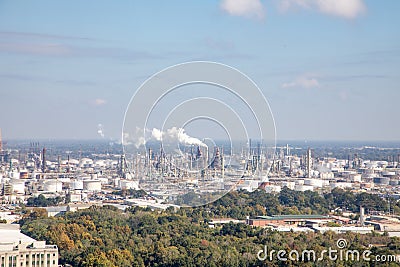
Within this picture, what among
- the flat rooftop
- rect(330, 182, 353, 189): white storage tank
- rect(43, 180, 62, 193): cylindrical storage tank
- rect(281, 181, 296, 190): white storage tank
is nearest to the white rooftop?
the flat rooftop

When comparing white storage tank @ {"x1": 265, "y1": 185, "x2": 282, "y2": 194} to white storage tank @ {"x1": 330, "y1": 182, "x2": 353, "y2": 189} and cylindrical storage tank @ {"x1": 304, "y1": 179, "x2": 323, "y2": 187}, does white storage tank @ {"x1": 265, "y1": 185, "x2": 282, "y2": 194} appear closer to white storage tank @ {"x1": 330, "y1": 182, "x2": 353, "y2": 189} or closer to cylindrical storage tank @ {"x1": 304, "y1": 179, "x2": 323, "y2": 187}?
cylindrical storage tank @ {"x1": 304, "y1": 179, "x2": 323, "y2": 187}

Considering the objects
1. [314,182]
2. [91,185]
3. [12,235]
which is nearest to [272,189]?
[314,182]

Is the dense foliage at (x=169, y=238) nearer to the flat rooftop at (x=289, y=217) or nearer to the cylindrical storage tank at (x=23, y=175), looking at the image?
Result: the flat rooftop at (x=289, y=217)

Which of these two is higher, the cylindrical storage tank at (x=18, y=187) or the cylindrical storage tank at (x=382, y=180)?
the cylindrical storage tank at (x=382, y=180)

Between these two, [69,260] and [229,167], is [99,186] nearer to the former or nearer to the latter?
[229,167]

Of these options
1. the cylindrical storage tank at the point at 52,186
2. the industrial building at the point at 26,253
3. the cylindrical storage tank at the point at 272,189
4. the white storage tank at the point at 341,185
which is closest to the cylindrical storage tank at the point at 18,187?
the cylindrical storage tank at the point at 52,186
